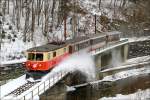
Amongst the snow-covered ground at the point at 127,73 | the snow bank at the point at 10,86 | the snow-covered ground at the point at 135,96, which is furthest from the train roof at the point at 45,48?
the snow-covered ground at the point at 127,73

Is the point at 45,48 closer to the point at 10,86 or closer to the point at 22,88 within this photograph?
the point at 10,86

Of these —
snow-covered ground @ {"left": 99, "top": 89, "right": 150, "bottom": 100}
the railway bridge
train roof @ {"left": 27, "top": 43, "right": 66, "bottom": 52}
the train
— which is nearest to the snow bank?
the railway bridge

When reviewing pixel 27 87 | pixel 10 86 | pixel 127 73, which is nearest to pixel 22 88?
pixel 27 87

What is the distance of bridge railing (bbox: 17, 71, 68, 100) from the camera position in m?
31.0

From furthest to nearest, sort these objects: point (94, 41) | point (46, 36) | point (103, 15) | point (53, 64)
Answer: point (103, 15), point (46, 36), point (94, 41), point (53, 64)

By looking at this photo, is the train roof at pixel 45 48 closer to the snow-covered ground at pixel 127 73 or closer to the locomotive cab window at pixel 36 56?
the locomotive cab window at pixel 36 56

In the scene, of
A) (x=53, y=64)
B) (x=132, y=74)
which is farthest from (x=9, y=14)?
(x=53, y=64)

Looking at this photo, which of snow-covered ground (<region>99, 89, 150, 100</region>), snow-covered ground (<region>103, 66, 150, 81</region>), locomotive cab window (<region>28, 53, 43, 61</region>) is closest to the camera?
locomotive cab window (<region>28, 53, 43, 61</region>)

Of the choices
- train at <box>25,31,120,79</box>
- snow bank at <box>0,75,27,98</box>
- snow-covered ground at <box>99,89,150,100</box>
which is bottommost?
snow-covered ground at <box>99,89,150,100</box>

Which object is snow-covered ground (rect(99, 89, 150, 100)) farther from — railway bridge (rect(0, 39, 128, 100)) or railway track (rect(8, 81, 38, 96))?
railway track (rect(8, 81, 38, 96))

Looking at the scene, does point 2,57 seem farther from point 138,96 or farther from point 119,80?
point 138,96

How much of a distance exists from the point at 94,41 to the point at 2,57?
499 inches

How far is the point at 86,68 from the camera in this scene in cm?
4531

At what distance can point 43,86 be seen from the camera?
1320 inches
